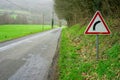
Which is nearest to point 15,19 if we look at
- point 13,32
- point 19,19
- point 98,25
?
point 19,19

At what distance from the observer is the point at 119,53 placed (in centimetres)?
733

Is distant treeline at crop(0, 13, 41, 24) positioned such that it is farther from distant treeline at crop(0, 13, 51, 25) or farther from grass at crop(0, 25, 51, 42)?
grass at crop(0, 25, 51, 42)

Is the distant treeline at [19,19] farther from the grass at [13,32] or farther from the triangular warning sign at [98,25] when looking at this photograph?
the triangular warning sign at [98,25]

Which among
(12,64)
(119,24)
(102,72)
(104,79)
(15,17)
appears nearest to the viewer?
(104,79)

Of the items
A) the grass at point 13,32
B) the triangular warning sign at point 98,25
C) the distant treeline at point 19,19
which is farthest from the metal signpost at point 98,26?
the distant treeline at point 19,19

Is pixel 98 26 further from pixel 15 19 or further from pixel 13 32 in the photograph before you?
pixel 15 19

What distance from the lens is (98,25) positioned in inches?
295

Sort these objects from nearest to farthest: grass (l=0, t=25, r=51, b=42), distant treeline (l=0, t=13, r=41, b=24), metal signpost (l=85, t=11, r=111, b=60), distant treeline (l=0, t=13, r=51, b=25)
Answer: metal signpost (l=85, t=11, r=111, b=60), grass (l=0, t=25, r=51, b=42), distant treeline (l=0, t=13, r=41, b=24), distant treeline (l=0, t=13, r=51, b=25)

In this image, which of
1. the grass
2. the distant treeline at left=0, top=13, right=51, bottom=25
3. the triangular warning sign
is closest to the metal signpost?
the triangular warning sign

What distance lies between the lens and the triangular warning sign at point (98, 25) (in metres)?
7.40

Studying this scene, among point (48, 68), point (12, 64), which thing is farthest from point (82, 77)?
point (12, 64)

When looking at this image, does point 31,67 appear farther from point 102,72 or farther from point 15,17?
point 15,17

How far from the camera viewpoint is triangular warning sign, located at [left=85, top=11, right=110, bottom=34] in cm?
740

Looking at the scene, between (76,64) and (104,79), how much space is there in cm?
251
